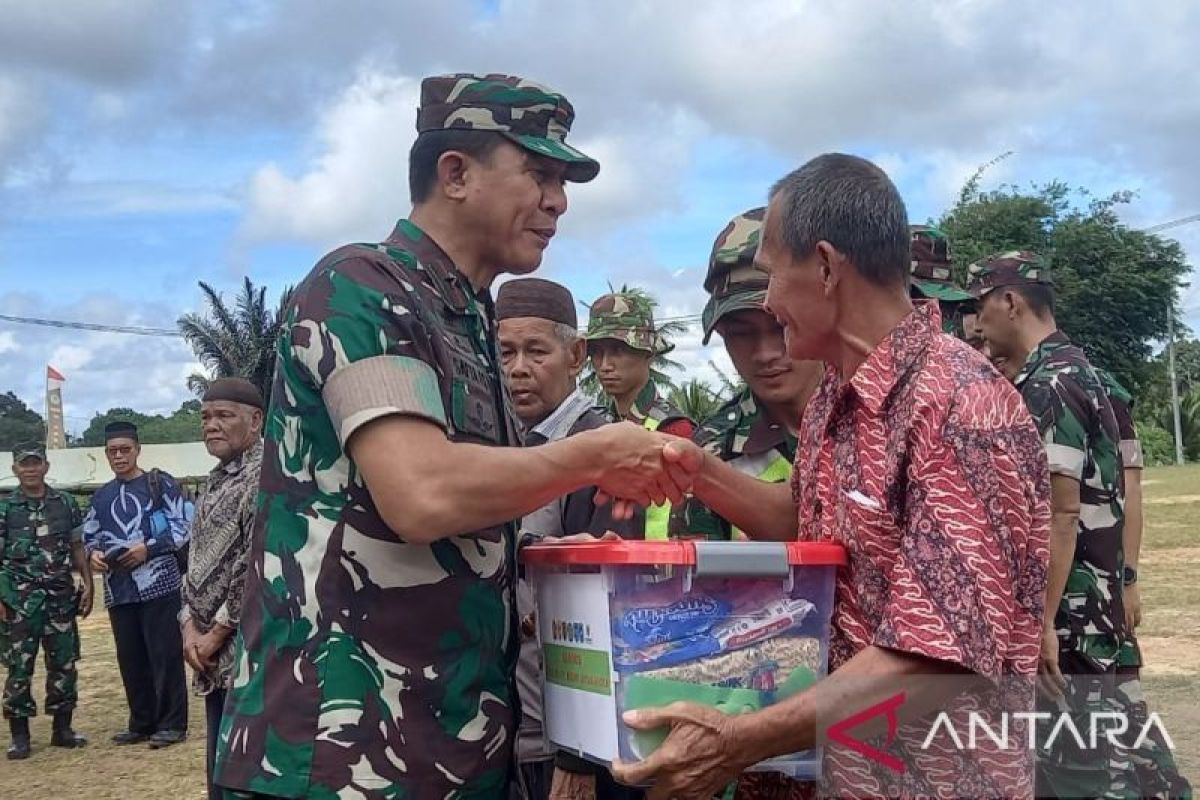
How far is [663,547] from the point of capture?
190 cm

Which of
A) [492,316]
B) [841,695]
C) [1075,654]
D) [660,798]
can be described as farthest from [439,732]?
[1075,654]

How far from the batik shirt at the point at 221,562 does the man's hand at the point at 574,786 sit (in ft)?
8.57

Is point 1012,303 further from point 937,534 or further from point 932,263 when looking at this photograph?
point 937,534

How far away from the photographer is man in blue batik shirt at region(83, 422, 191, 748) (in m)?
8.79

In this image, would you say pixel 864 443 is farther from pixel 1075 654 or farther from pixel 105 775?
pixel 105 775

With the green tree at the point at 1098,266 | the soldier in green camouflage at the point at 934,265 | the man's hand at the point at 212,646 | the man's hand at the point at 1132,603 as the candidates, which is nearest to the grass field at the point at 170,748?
the man's hand at the point at 1132,603

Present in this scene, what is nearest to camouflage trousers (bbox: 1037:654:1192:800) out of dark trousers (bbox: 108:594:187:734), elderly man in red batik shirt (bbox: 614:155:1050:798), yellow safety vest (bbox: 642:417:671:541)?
yellow safety vest (bbox: 642:417:671:541)

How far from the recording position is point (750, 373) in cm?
319

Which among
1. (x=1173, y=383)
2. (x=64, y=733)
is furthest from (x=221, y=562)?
(x=1173, y=383)

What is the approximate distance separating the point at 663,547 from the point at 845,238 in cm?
69

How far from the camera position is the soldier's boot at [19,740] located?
877 centimetres

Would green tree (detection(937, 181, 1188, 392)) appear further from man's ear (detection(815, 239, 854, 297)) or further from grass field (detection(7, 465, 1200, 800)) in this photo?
man's ear (detection(815, 239, 854, 297))

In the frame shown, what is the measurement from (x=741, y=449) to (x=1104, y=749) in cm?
259

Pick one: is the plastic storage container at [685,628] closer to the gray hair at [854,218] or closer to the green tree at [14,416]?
the gray hair at [854,218]
